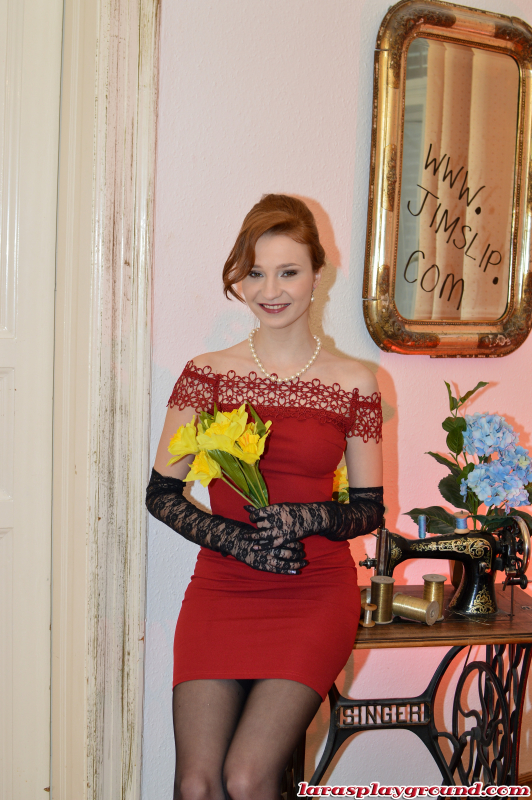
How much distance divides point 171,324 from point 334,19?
113cm

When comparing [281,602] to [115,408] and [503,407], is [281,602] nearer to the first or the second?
[115,408]

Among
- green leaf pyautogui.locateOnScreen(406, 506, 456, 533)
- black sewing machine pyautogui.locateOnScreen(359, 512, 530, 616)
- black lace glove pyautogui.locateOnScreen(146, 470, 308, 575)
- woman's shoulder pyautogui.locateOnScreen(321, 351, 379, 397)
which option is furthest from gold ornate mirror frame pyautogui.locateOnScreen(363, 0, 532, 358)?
black lace glove pyautogui.locateOnScreen(146, 470, 308, 575)

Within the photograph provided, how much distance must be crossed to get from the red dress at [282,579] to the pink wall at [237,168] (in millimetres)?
289

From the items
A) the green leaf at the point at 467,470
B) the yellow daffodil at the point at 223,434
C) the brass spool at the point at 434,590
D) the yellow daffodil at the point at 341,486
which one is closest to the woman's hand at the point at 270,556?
the yellow daffodil at the point at 223,434

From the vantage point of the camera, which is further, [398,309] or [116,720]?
[398,309]

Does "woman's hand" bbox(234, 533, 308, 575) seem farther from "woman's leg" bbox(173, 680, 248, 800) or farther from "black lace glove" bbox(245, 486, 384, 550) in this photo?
"woman's leg" bbox(173, 680, 248, 800)

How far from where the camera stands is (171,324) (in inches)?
84.2

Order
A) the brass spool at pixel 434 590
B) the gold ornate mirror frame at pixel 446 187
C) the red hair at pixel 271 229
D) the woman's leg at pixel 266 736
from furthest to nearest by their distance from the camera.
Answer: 1. the gold ornate mirror frame at pixel 446 187
2. the brass spool at pixel 434 590
3. the red hair at pixel 271 229
4. the woman's leg at pixel 266 736

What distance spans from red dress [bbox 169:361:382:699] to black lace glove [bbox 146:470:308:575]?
118 mm

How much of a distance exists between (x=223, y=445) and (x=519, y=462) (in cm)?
94

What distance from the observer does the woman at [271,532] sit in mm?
1557

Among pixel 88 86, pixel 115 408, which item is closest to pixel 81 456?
pixel 115 408

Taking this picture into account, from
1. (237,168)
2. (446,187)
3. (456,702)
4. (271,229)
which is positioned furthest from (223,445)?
(446,187)

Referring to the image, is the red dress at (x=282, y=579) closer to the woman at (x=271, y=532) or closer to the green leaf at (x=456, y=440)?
the woman at (x=271, y=532)
